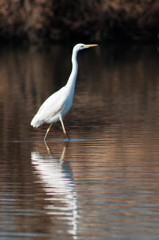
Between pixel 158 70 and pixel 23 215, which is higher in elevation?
pixel 23 215

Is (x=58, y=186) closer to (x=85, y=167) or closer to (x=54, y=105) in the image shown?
(x=85, y=167)

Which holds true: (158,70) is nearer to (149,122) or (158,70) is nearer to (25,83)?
(25,83)

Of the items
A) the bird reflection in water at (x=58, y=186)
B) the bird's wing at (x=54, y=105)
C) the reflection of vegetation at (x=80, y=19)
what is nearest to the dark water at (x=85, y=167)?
the bird reflection in water at (x=58, y=186)

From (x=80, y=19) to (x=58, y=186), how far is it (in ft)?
107

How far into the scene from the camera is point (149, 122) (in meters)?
12.8

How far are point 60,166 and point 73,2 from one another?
31405mm

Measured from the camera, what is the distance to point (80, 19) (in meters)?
40.0

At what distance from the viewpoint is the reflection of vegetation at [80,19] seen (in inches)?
1521

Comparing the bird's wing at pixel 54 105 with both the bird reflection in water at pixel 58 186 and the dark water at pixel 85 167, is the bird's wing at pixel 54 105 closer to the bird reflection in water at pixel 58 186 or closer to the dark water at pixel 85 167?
the dark water at pixel 85 167

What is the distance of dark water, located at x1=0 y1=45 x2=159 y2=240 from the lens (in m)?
6.55

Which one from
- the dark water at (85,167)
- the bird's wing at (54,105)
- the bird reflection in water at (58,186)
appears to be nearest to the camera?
the dark water at (85,167)

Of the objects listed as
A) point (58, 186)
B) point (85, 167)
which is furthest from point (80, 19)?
point (58, 186)

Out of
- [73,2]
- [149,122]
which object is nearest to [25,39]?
[73,2]

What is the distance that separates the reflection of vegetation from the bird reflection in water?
2882cm
